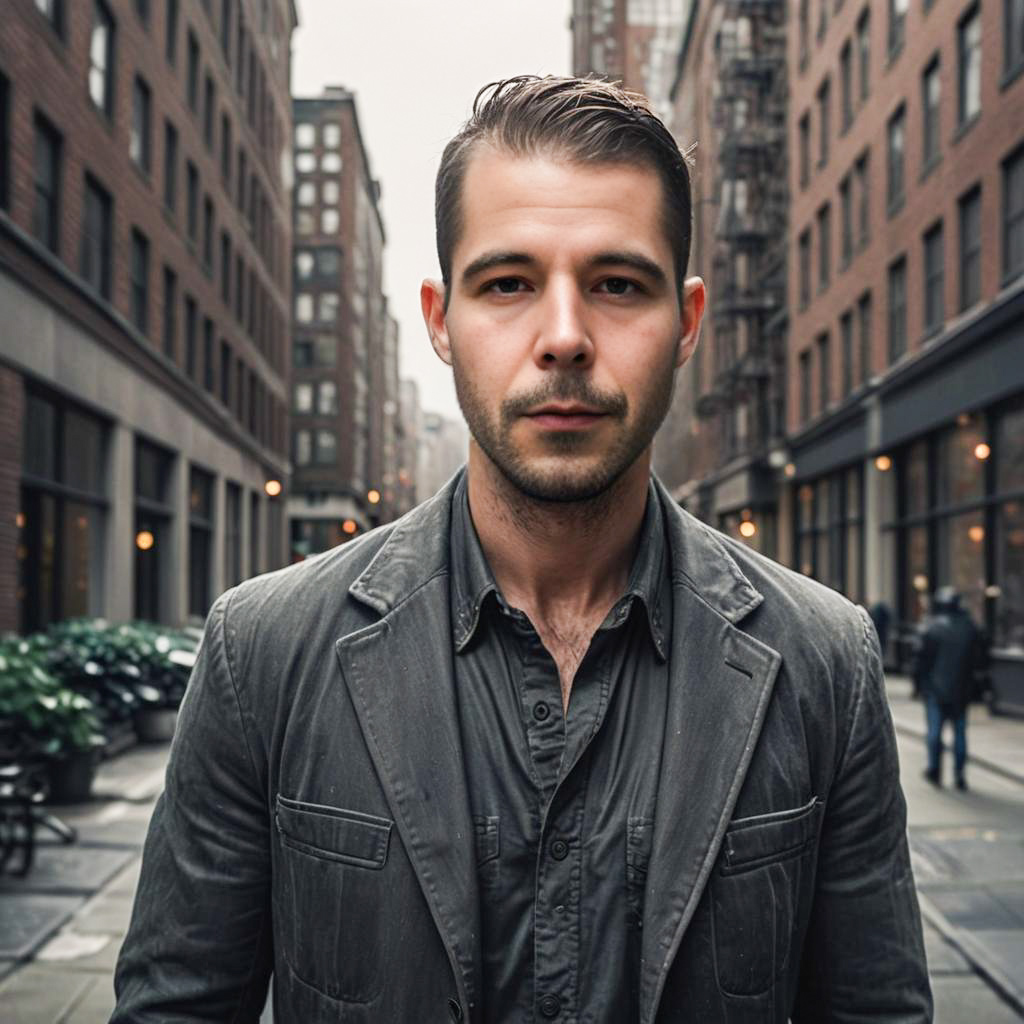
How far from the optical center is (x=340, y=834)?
2.15 meters

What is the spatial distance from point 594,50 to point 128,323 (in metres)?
103

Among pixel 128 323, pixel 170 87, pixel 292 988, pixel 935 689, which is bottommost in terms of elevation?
pixel 935 689

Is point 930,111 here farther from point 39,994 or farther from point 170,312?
point 39,994

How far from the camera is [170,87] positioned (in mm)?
27219

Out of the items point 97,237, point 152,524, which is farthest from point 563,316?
point 152,524

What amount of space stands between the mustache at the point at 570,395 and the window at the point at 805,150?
37.2 meters

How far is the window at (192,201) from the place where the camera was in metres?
30.3

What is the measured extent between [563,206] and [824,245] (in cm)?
3522

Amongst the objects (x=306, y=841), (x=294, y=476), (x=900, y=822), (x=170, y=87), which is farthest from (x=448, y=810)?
(x=294, y=476)

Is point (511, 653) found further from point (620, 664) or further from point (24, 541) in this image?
point (24, 541)

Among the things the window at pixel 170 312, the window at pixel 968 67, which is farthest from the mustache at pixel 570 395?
the window at pixel 170 312

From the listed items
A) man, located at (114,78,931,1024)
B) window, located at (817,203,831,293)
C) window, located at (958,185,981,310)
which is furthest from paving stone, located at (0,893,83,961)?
window, located at (817,203,831,293)

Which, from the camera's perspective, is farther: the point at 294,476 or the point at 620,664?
the point at 294,476

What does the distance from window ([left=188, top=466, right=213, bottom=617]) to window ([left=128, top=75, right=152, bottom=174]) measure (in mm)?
8400
